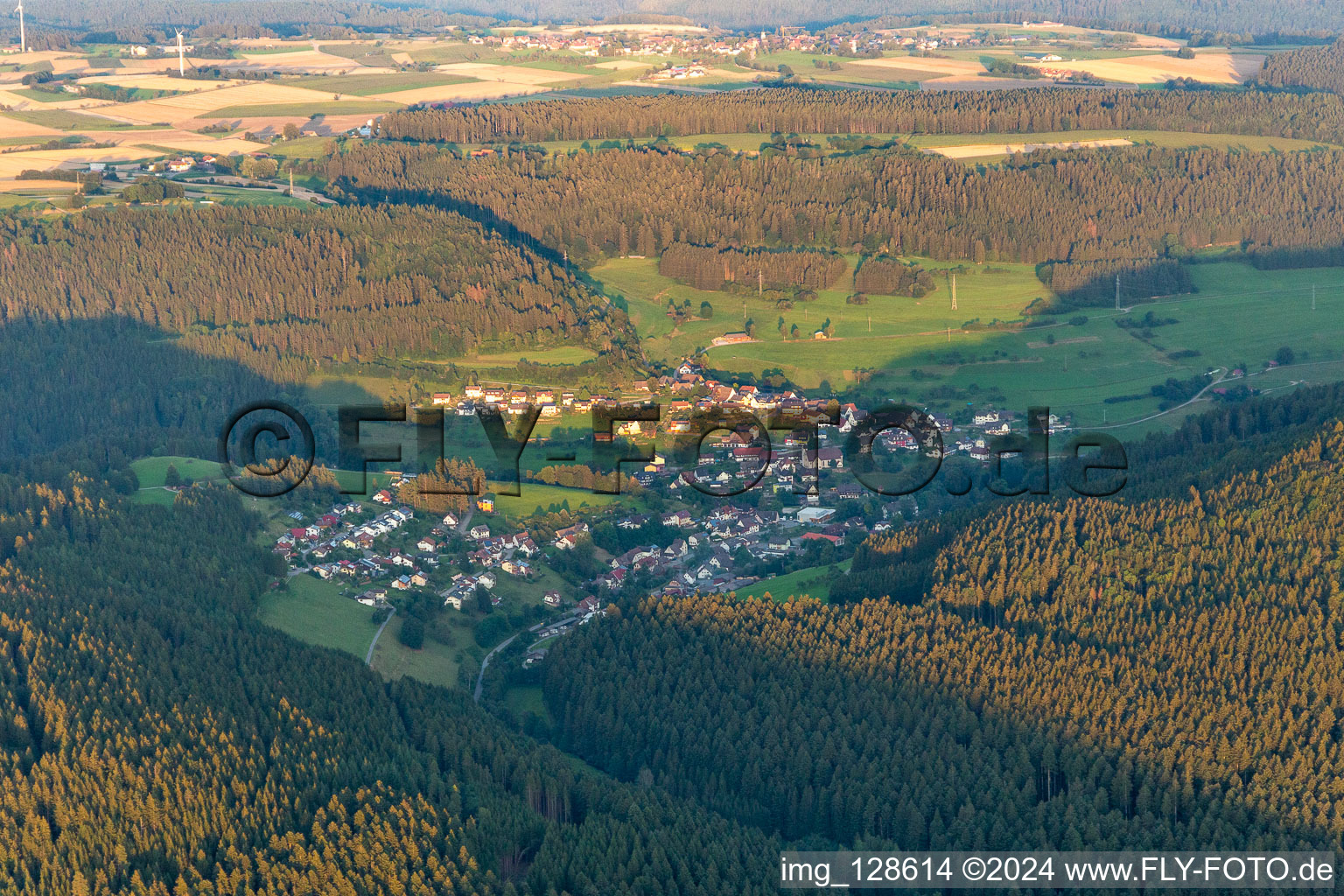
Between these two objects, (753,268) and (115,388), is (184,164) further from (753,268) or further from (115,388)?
(753,268)

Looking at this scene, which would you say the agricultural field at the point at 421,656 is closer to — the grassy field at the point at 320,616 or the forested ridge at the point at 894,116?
the grassy field at the point at 320,616

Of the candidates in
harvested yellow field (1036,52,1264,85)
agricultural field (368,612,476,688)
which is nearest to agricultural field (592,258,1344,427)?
agricultural field (368,612,476,688)

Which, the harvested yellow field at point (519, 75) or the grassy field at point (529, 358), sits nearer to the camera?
the grassy field at point (529, 358)

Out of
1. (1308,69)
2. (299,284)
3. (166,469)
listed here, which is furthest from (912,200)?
(1308,69)

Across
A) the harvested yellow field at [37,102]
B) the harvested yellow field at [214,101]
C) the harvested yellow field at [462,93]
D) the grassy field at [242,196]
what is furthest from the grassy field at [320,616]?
the harvested yellow field at [37,102]

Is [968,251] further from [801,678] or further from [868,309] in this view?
[801,678]

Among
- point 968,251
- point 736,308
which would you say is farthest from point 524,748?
point 968,251
